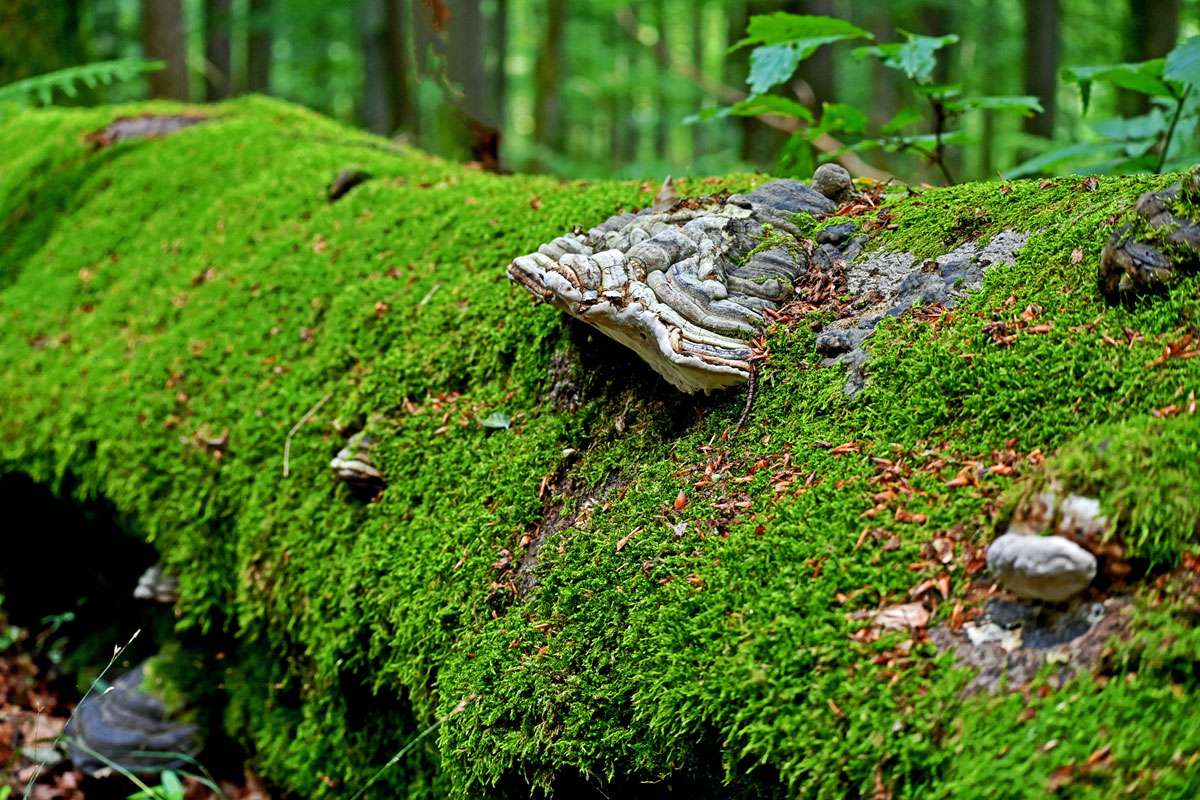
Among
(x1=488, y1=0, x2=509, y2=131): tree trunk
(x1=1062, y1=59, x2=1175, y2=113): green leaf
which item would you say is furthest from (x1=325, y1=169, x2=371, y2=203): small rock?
(x1=488, y1=0, x2=509, y2=131): tree trunk

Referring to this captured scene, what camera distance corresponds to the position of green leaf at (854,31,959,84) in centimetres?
307

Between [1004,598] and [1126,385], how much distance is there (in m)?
0.53

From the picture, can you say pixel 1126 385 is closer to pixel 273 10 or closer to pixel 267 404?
pixel 267 404

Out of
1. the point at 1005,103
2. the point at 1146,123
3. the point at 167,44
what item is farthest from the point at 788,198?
the point at 167,44

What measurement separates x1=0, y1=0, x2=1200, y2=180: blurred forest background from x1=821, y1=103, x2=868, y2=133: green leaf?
1.39 ft

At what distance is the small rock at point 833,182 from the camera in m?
2.80

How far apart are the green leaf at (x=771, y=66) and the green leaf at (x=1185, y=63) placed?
1.11 metres

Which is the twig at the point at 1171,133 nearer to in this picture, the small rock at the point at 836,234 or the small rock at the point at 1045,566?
the small rock at the point at 836,234

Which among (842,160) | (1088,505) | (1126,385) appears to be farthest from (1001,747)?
(842,160)

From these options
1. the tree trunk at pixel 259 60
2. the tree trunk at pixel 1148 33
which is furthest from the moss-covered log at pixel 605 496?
the tree trunk at pixel 259 60

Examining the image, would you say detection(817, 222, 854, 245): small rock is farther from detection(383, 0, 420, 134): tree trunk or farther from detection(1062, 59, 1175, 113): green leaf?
detection(383, 0, 420, 134): tree trunk

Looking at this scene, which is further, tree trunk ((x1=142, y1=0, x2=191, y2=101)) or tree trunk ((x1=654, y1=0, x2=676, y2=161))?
tree trunk ((x1=654, y1=0, x2=676, y2=161))

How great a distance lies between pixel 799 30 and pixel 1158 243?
171 centimetres

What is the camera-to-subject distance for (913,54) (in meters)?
3.14
